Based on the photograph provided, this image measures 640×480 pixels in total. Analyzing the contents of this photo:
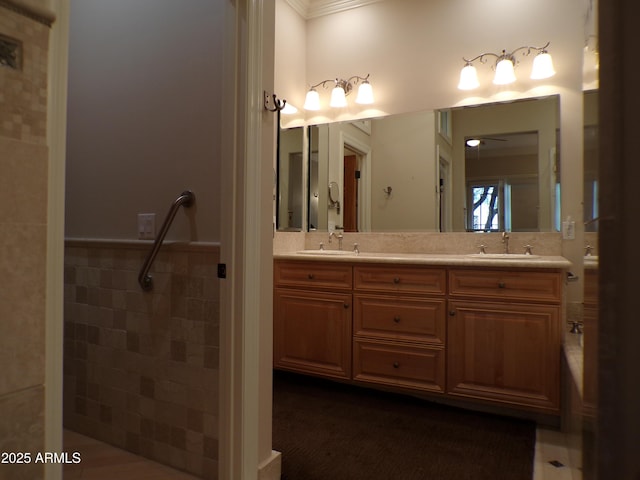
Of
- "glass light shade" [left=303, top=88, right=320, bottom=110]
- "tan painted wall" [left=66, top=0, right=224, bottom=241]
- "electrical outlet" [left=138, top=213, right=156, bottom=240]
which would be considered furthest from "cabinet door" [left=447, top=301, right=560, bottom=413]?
"glass light shade" [left=303, top=88, right=320, bottom=110]

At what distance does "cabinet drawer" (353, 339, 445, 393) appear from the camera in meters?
2.31

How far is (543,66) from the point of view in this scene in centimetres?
257

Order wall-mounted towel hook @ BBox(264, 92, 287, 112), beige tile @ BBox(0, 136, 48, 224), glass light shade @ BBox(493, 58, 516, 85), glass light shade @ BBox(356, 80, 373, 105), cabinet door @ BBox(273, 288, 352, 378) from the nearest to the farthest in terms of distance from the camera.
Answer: beige tile @ BBox(0, 136, 48, 224) < wall-mounted towel hook @ BBox(264, 92, 287, 112) < cabinet door @ BBox(273, 288, 352, 378) < glass light shade @ BBox(493, 58, 516, 85) < glass light shade @ BBox(356, 80, 373, 105)

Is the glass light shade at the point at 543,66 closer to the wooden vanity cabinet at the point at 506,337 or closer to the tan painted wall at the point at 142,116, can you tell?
the wooden vanity cabinet at the point at 506,337

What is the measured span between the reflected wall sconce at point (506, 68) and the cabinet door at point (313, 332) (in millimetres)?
1697

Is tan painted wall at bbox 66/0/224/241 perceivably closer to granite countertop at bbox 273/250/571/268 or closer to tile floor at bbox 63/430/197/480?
tile floor at bbox 63/430/197/480

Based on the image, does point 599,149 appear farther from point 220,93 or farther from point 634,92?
point 220,93

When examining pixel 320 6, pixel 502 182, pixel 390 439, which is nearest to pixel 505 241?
pixel 502 182

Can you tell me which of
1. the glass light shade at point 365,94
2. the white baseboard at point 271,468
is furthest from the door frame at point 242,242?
the glass light shade at point 365,94

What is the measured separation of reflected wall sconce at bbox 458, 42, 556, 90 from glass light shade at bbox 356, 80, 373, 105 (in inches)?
25.9

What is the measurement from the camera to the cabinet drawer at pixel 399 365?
231 centimetres

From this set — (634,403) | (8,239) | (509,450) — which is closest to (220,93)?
(8,239)

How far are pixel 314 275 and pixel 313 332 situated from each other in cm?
37

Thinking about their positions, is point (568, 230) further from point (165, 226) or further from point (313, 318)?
point (165, 226)
